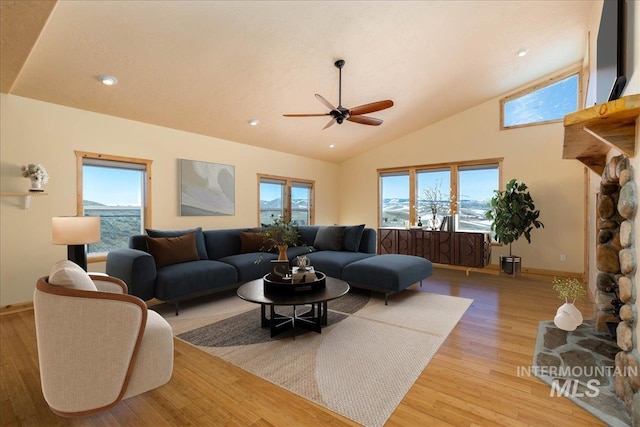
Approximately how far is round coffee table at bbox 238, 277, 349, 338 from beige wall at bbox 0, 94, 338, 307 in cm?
262

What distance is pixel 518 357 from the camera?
2.38 metres

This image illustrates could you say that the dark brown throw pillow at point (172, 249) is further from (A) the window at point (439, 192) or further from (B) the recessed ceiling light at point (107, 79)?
(A) the window at point (439, 192)

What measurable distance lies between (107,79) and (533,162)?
6456 millimetres

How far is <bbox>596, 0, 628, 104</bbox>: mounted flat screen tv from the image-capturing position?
196 centimetres

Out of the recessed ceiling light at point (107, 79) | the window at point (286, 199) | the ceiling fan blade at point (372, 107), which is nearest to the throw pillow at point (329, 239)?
the window at point (286, 199)

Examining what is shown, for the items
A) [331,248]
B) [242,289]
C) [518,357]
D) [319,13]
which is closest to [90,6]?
[319,13]

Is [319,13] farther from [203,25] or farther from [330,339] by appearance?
[330,339]

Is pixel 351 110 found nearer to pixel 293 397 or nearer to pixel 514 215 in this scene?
pixel 293 397

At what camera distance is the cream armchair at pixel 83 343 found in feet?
5.12

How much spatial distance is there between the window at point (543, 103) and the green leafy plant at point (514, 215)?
131cm

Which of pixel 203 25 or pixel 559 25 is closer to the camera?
pixel 203 25

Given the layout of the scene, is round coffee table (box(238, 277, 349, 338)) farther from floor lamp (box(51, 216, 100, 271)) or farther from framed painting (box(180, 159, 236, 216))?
framed painting (box(180, 159, 236, 216))

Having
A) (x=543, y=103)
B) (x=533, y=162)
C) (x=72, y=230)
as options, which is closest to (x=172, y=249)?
(x=72, y=230)

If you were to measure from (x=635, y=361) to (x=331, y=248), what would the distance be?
146 inches
